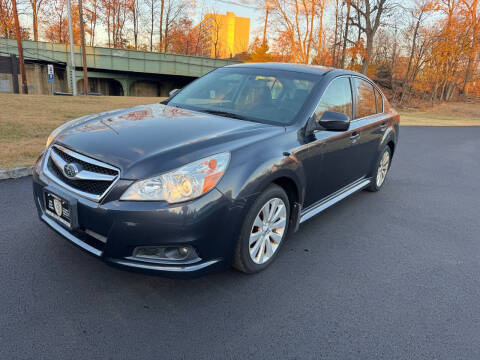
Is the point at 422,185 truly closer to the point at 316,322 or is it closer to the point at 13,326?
the point at 316,322

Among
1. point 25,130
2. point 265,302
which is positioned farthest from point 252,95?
point 25,130

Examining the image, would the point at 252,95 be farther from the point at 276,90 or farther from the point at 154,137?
the point at 154,137

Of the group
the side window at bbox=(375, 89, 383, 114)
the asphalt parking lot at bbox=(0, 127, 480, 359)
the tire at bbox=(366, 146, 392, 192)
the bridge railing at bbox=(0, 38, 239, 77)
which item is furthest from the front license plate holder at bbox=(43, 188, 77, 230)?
the bridge railing at bbox=(0, 38, 239, 77)

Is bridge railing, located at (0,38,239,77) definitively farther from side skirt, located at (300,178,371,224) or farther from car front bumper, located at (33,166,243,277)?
car front bumper, located at (33,166,243,277)

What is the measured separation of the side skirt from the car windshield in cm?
94

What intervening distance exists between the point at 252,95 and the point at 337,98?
94cm

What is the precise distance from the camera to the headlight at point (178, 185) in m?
2.32

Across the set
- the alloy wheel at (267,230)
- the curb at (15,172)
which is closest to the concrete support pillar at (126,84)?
the curb at (15,172)

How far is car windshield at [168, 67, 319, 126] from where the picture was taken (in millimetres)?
3441

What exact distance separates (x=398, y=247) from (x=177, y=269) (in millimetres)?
2537

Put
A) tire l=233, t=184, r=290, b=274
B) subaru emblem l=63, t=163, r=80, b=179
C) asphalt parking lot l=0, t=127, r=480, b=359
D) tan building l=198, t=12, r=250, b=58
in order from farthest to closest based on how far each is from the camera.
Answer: tan building l=198, t=12, r=250, b=58 → tire l=233, t=184, r=290, b=274 → subaru emblem l=63, t=163, r=80, b=179 → asphalt parking lot l=0, t=127, r=480, b=359

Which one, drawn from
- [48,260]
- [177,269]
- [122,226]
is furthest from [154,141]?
[48,260]

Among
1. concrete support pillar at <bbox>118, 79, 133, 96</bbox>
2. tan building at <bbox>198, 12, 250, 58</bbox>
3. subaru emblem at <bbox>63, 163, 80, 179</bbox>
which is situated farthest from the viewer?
tan building at <bbox>198, 12, 250, 58</bbox>

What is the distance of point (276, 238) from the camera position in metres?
3.18
